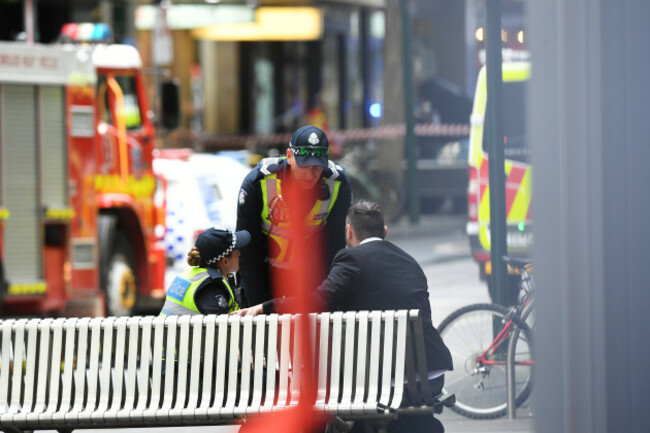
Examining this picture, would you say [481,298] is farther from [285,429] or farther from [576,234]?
[576,234]

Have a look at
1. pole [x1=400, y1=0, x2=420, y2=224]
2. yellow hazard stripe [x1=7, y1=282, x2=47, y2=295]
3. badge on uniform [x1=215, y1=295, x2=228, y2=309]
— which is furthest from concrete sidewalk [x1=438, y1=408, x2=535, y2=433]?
pole [x1=400, y1=0, x2=420, y2=224]

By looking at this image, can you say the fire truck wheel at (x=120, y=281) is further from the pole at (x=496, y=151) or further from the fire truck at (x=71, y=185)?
the pole at (x=496, y=151)

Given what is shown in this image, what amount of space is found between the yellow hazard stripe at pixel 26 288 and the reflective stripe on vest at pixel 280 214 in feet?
15.8

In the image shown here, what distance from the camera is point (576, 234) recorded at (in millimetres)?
4164

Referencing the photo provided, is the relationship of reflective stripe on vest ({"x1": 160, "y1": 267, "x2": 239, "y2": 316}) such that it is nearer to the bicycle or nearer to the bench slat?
the bench slat

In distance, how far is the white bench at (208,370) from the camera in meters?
6.16

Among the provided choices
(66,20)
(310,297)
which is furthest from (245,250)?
(66,20)

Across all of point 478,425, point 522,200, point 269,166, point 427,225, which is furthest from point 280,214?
point 427,225

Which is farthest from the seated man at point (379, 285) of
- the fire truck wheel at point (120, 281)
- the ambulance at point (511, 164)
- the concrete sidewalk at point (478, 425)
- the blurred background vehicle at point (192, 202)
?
the blurred background vehicle at point (192, 202)

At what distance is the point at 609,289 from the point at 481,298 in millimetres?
4623

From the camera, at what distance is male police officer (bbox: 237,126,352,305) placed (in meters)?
6.66

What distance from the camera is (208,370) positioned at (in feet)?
20.6

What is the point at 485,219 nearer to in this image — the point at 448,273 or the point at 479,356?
the point at 479,356

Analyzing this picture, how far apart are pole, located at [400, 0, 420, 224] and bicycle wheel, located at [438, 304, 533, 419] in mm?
12710
